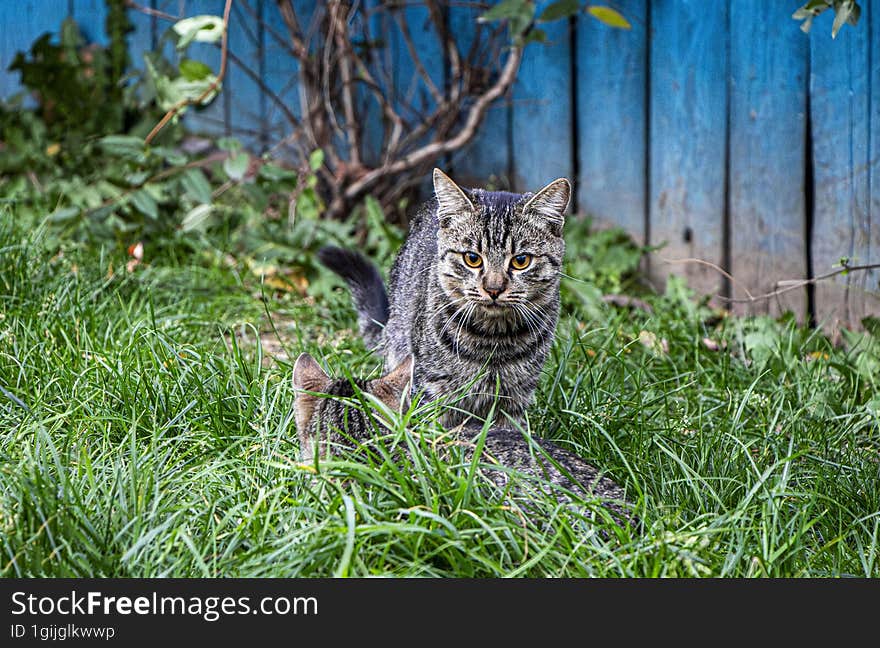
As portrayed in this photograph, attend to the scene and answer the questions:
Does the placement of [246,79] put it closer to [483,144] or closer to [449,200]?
[483,144]

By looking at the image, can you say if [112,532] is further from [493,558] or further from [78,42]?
[78,42]

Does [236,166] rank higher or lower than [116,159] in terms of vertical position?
lower

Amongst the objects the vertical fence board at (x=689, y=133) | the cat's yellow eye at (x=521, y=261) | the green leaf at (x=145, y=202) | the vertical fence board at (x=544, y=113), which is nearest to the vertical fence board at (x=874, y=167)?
the vertical fence board at (x=689, y=133)

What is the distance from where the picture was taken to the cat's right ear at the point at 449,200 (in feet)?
10.1

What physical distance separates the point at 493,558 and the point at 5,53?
5033mm

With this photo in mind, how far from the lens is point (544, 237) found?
3.12 m

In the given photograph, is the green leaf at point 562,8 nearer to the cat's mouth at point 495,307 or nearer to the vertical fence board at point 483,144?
the vertical fence board at point 483,144

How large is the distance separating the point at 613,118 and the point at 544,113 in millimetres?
413

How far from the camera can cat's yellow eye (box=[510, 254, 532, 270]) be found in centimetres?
306

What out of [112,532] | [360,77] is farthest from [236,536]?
[360,77]

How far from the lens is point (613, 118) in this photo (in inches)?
195

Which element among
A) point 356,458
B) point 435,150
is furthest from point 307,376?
point 435,150

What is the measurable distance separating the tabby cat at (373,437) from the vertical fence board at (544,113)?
2.72 meters

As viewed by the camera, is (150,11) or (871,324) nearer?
(871,324)
